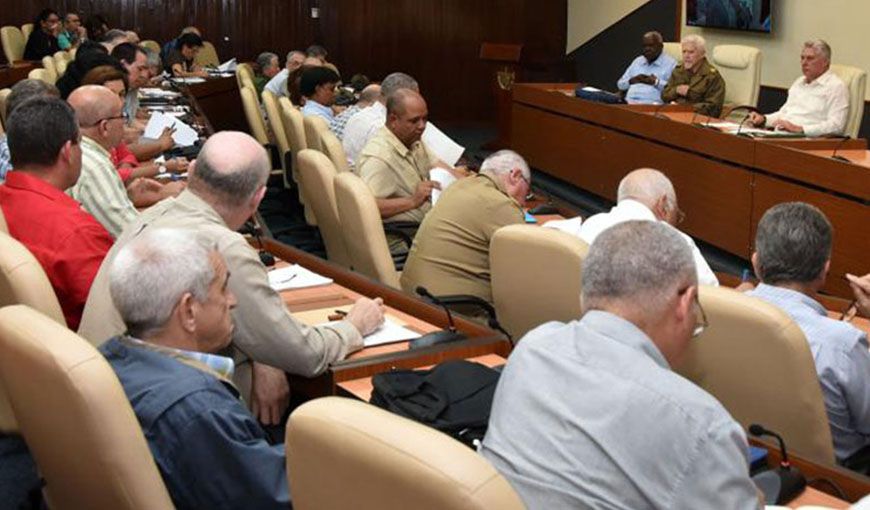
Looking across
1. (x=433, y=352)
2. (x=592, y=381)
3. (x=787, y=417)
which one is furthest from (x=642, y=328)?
(x=433, y=352)

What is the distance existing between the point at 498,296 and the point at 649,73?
6394 millimetres

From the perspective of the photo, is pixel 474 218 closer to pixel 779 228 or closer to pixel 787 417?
pixel 779 228

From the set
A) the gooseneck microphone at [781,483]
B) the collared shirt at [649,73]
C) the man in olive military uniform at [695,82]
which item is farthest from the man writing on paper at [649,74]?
the gooseneck microphone at [781,483]

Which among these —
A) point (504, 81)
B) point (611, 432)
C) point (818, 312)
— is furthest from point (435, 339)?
point (504, 81)

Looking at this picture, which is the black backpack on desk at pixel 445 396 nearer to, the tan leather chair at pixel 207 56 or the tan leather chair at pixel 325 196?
the tan leather chair at pixel 325 196

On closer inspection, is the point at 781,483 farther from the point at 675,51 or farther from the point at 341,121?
the point at 675,51

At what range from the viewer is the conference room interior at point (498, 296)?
166 centimetres

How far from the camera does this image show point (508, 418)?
5.92 ft

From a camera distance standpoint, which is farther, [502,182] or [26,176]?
[502,182]

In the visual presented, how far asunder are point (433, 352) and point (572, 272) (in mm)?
480

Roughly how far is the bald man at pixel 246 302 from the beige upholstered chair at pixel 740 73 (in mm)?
5742

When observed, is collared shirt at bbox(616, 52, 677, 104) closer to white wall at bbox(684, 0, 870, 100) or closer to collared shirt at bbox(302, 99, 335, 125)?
white wall at bbox(684, 0, 870, 100)

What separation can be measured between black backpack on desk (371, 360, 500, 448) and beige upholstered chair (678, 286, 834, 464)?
0.52 m

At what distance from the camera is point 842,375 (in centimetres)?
262
